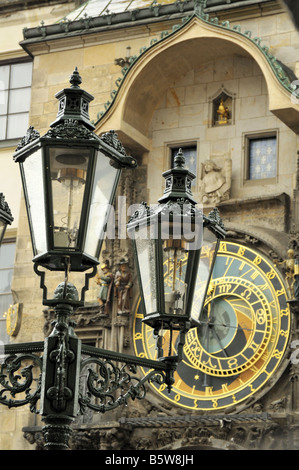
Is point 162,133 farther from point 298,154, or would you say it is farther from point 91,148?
point 91,148

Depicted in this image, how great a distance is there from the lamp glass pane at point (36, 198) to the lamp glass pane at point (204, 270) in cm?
102

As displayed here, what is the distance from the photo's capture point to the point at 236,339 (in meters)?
13.2

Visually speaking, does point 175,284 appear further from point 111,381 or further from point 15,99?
point 15,99

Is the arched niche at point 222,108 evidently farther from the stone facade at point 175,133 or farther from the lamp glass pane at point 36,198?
the lamp glass pane at point 36,198

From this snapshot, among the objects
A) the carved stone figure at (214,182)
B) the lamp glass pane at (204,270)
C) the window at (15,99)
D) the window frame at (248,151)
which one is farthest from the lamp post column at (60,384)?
the window at (15,99)

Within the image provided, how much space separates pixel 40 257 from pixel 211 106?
27.9ft

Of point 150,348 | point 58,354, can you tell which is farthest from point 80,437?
point 58,354

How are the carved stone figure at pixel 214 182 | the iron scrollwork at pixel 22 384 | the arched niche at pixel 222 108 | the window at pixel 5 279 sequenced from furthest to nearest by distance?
the window at pixel 5 279 < the arched niche at pixel 222 108 < the carved stone figure at pixel 214 182 < the iron scrollwork at pixel 22 384

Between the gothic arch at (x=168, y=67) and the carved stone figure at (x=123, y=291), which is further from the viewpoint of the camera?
the carved stone figure at (x=123, y=291)

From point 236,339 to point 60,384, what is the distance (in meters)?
7.15

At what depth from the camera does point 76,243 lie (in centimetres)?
622

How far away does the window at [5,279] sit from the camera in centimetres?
1510

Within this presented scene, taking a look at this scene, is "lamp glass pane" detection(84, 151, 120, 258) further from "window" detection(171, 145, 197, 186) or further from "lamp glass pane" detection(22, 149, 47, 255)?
"window" detection(171, 145, 197, 186)

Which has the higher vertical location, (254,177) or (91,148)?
(254,177)
